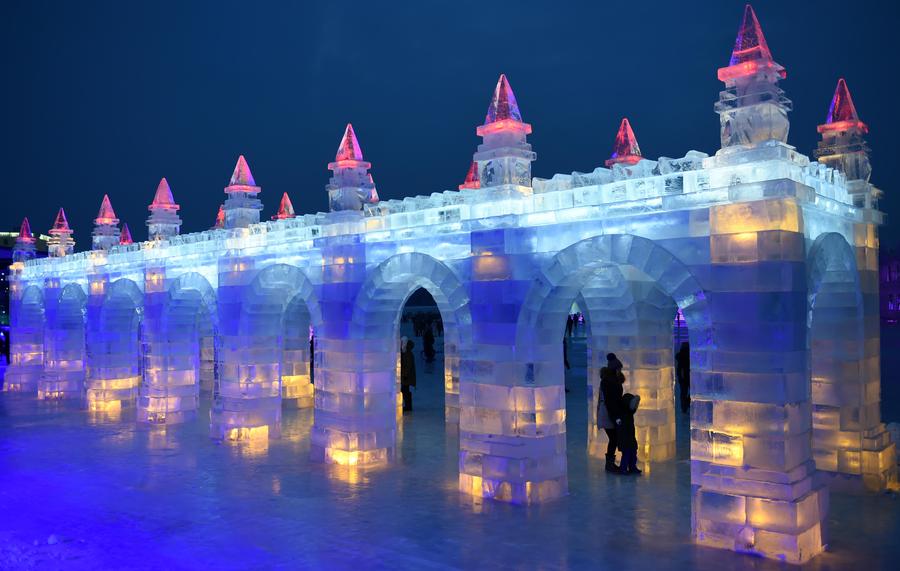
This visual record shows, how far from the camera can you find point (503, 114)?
377 inches

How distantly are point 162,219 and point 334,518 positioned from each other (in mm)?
10481

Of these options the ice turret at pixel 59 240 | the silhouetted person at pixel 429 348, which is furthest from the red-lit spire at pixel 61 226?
the silhouetted person at pixel 429 348

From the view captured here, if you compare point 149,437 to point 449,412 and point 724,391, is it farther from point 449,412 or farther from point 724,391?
point 724,391

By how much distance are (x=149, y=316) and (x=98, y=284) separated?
121 inches

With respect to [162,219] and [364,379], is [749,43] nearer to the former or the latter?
[364,379]

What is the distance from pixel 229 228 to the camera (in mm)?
13969

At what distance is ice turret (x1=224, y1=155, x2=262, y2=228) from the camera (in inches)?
548

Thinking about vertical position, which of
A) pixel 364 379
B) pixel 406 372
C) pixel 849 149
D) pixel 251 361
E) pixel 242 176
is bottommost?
pixel 406 372

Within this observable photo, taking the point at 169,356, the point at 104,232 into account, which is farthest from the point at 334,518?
the point at 104,232

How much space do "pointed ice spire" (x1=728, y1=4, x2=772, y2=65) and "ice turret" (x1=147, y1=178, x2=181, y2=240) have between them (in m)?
13.1

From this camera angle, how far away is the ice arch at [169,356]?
623 inches

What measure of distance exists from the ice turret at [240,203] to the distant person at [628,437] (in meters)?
8.05

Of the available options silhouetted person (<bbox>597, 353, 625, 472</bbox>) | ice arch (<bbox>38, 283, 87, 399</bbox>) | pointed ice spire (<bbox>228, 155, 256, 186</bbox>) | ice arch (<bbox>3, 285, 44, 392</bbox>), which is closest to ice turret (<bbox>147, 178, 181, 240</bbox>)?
pointed ice spire (<bbox>228, 155, 256, 186</bbox>)

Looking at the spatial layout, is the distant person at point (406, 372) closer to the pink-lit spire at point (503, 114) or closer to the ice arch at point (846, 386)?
the pink-lit spire at point (503, 114)
